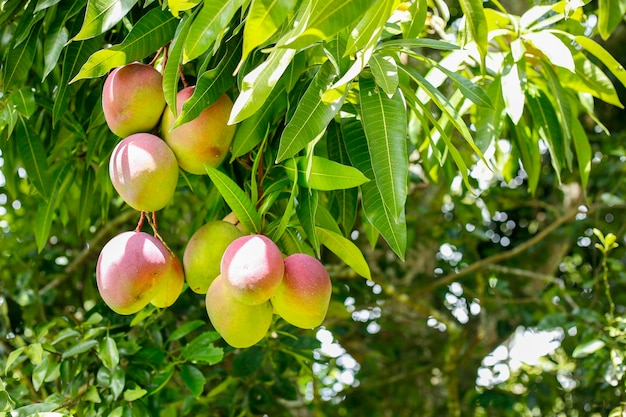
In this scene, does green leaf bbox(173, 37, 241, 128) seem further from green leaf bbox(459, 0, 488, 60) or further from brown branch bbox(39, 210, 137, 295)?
brown branch bbox(39, 210, 137, 295)

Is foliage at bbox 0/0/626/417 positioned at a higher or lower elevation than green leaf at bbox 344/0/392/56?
lower

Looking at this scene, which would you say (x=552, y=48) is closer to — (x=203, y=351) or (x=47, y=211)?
(x=203, y=351)

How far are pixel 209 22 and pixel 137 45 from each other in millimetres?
197

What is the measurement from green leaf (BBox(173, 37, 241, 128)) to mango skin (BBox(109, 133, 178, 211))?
4 centimetres

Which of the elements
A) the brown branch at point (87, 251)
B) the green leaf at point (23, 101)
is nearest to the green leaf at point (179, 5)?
the green leaf at point (23, 101)

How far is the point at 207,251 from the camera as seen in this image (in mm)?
976

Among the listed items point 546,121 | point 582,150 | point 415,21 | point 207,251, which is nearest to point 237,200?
point 207,251

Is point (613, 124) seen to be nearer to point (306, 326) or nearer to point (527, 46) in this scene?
point (527, 46)

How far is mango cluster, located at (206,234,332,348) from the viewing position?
33.7 inches

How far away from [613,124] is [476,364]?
128 cm

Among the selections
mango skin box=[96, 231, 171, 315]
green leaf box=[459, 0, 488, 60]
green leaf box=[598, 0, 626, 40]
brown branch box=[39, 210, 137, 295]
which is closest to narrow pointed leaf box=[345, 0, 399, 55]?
green leaf box=[459, 0, 488, 60]

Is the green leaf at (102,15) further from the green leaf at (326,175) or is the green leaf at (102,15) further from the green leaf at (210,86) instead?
the green leaf at (326,175)

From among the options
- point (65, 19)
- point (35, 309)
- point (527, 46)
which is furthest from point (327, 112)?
point (35, 309)

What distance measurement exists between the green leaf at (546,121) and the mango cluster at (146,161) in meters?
0.71
